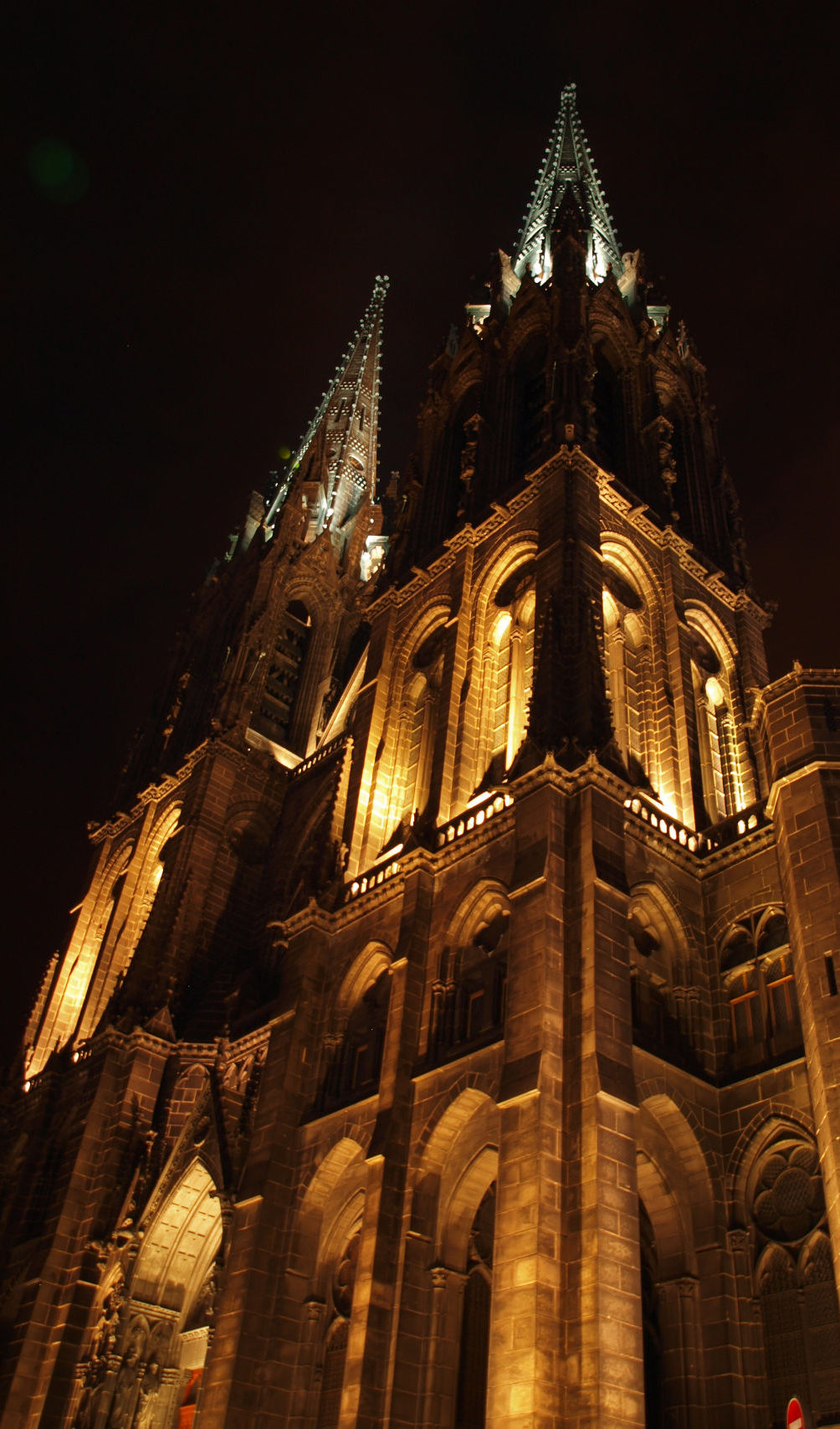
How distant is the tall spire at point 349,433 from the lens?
2479 inches

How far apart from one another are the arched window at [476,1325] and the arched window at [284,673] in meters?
26.4

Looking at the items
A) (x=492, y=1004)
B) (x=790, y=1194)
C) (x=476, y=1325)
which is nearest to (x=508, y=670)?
(x=492, y=1004)

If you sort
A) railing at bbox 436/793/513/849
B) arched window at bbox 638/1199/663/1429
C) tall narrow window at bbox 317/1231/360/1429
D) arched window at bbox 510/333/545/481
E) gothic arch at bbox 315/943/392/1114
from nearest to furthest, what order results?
1. arched window at bbox 638/1199/663/1429
2. tall narrow window at bbox 317/1231/360/1429
3. railing at bbox 436/793/513/849
4. gothic arch at bbox 315/943/392/1114
5. arched window at bbox 510/333/545/481

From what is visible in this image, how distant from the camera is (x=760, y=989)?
76.7 feet

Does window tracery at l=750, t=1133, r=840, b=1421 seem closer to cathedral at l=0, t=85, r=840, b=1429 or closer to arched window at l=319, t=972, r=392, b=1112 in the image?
cathedral at l=0, t=85, r=840, b=1429

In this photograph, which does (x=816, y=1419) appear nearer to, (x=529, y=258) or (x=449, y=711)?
(x=449, y=711)

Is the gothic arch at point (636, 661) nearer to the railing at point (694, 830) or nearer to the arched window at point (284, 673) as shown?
the railing at point (694, 830)

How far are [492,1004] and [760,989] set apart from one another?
5.25 meters

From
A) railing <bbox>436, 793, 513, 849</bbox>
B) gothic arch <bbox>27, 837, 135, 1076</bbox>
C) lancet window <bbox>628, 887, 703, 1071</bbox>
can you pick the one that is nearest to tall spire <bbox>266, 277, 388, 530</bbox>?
gothic arch <bbox>27, 837, 135, 1076</bbox>

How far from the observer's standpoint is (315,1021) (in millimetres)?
27500

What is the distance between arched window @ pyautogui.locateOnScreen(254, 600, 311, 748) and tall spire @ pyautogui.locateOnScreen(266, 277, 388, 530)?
26.7ft

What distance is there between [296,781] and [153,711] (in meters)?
11.8

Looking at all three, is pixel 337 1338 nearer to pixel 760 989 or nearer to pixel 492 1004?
pixel 492 1004

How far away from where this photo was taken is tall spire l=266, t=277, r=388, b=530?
2479 inches
